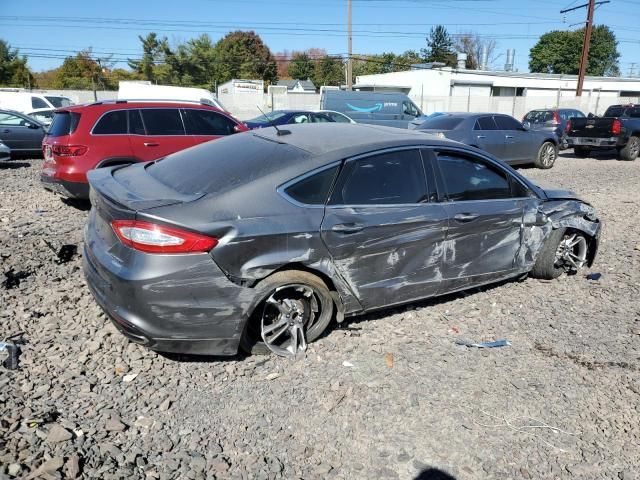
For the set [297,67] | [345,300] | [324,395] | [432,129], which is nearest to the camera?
[324,395]

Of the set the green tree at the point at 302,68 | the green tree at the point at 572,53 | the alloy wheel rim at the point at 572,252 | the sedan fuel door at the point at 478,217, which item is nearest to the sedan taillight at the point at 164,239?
the sedan fuel door at the point at 478,217

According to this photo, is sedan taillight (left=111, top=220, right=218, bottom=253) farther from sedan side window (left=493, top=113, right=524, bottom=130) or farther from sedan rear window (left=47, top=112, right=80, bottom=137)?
sedan side window (left=493, top=113, right=524, bottom=130)

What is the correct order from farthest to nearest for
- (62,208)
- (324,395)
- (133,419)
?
(62,208)
(324,395)
(133,419)

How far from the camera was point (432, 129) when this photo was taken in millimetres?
12789

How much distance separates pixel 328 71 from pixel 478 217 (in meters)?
85.8

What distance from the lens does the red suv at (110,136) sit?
7.25 metres

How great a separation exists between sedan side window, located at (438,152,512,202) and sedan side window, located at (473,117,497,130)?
8706 millimetres

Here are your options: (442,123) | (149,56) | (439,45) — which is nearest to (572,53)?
(439,45)

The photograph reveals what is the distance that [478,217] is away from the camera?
4223mm

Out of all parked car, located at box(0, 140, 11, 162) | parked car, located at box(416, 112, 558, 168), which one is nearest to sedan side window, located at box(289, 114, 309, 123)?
parked car, located at box(416, 112, 558, 168)

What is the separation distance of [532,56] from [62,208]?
93360 millimetres

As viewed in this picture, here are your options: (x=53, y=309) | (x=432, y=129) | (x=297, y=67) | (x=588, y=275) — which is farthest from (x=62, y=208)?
(x=297, y=67)

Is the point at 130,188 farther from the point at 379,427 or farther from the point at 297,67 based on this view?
the point at 297,67

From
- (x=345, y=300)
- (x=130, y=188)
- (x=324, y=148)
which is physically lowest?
(x=345, y=300)
